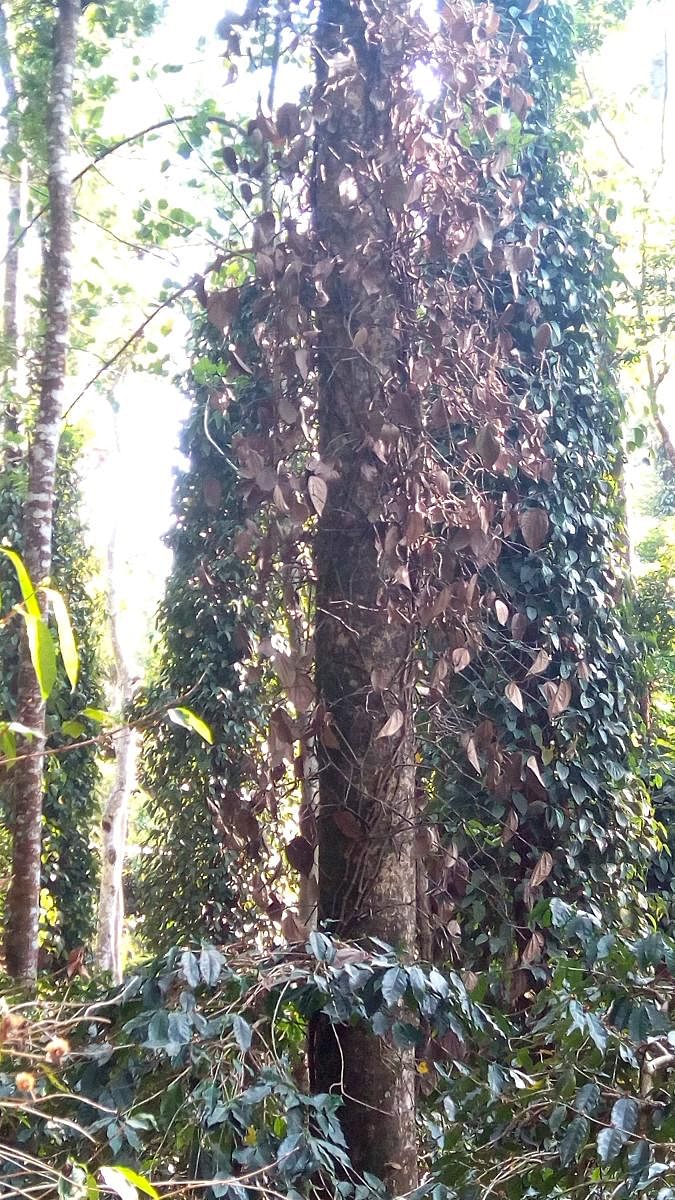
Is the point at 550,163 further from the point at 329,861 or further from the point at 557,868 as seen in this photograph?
the point at 329,861

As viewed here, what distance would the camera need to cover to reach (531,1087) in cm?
132

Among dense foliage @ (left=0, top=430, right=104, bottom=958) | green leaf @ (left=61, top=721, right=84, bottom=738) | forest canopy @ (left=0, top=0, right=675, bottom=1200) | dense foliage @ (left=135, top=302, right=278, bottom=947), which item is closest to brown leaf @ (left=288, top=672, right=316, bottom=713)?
forest canopy @ (left=0, top=0, right=675, bottom=1200)

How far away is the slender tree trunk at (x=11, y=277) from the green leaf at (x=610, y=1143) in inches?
157

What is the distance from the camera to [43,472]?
310cm

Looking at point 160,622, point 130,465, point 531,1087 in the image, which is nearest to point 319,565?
point 531,1087

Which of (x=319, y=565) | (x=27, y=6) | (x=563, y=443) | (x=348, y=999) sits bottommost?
(x=348, y=999)

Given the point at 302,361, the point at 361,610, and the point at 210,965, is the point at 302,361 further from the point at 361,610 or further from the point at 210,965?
the point at 210,965

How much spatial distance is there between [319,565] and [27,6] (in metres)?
3.40

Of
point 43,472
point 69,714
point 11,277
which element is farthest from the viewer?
point 11,277

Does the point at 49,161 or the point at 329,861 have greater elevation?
the point at 49,161

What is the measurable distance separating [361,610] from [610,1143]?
96 centimetres

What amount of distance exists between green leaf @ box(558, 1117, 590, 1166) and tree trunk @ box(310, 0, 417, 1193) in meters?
0.53

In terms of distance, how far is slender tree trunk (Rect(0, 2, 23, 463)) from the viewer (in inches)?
168

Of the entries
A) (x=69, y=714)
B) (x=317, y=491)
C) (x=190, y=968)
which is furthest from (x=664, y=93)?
(x=190, y=968)
